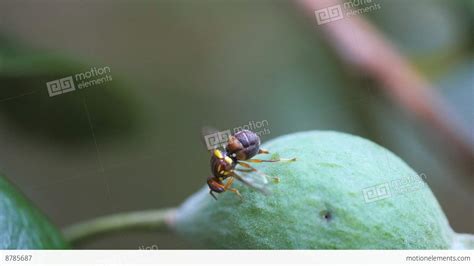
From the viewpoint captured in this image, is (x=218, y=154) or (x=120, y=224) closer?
(x=218, y=154)

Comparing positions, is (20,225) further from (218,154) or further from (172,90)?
(172,90)

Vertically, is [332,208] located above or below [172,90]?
below

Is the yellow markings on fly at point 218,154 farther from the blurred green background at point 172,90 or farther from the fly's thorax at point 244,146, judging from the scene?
the blurred green background at point 172,90

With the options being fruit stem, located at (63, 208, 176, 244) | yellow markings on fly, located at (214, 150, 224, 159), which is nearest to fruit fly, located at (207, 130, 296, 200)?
yellow markings on fly, located at (214, 150, 224, 159)

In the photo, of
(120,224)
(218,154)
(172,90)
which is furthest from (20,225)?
(172,90)

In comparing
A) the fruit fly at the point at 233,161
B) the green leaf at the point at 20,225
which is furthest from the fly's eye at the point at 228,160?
A: the green leaf at the point at 20,225

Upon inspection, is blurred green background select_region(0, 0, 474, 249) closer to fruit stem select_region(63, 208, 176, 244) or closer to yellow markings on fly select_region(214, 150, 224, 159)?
fruit stem select_region(63, 208, 176, 244)
